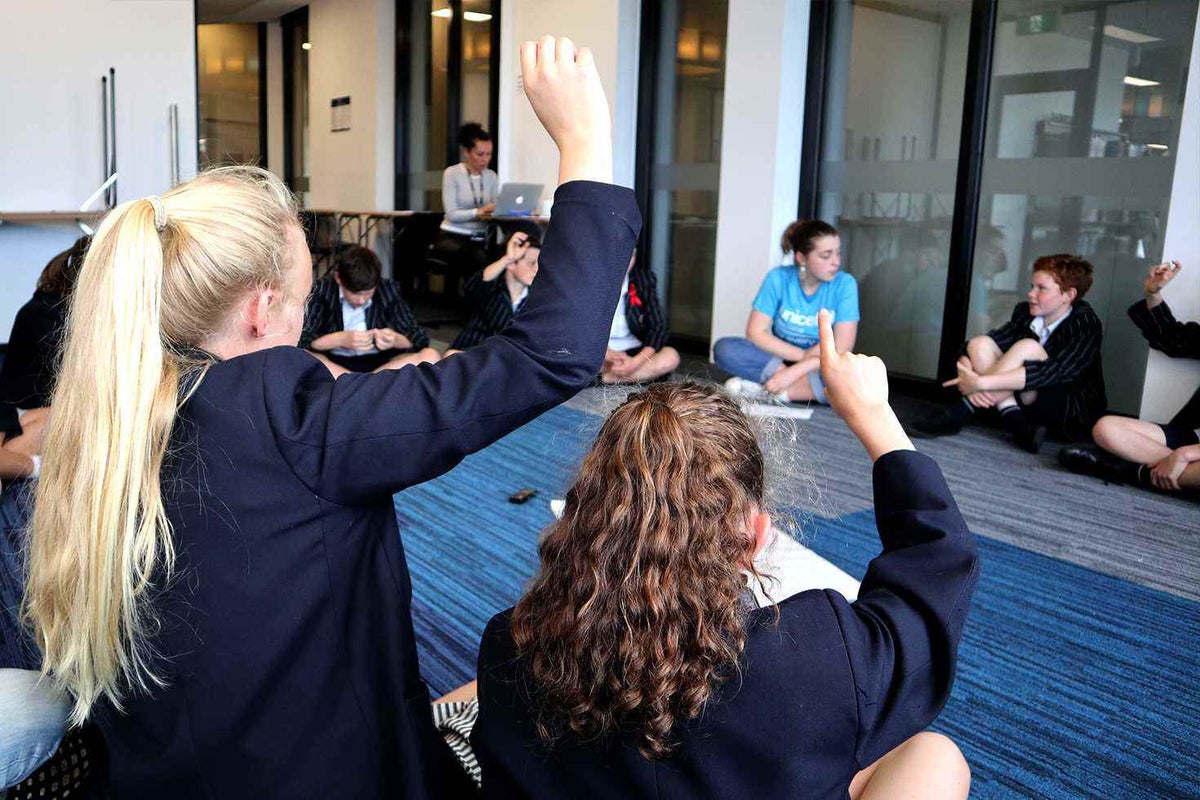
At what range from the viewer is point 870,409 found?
97 centimetres

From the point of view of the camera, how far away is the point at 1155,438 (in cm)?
353

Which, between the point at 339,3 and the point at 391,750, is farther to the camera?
the point at 339,3

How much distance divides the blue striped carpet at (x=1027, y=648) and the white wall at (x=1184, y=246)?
4.81 feet

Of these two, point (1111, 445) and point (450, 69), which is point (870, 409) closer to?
point (1111, 445)

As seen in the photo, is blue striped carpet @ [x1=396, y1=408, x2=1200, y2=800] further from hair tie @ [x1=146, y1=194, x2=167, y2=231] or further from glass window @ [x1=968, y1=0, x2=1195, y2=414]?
glass window @ [x1=968, y1=0, x2=1195, y2=414]

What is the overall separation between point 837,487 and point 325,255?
622 centimetres

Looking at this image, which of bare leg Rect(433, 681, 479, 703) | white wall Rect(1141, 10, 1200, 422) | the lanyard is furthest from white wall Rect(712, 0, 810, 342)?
bare leg Rect(433, 681, 479, 703)

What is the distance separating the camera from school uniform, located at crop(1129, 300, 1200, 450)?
11.6 feet

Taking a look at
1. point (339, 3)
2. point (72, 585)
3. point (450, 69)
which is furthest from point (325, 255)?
point (72, 585)

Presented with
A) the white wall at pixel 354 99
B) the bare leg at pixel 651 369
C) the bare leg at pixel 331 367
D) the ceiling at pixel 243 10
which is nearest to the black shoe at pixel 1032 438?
the bare leg at pixel 651 369

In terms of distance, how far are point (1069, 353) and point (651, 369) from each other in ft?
6.24

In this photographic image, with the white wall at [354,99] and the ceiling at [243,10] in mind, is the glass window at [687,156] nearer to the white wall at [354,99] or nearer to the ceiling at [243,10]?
the white wall at [354,99]

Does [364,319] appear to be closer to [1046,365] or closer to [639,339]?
[639,339]

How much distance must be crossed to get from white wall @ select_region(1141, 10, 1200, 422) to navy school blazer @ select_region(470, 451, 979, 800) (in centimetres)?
341
